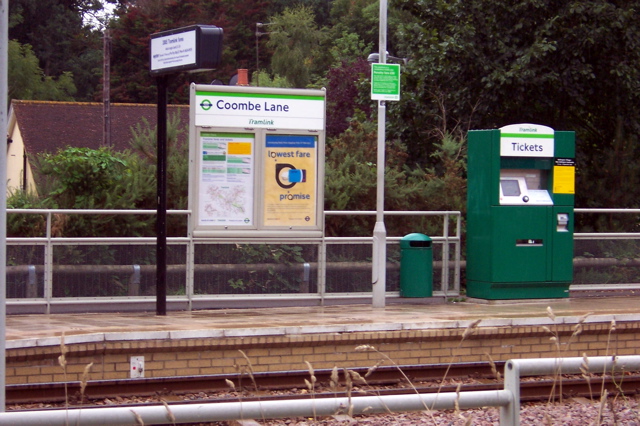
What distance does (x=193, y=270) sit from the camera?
34.0 feet

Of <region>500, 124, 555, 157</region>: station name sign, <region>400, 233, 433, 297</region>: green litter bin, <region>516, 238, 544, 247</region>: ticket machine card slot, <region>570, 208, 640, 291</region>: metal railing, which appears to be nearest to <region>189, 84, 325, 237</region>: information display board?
<region>400, 233, 433, 297</region>: green litter bin

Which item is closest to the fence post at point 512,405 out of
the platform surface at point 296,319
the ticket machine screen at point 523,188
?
the platform surface at point 296,319

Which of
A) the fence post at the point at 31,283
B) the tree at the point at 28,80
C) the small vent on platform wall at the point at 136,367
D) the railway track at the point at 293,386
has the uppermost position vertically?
the tree at the point at 28,80

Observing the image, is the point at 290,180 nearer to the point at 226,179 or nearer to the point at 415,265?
the point at 226,179

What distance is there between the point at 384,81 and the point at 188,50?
8.90 feet

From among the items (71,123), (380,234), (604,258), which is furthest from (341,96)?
(380,234)

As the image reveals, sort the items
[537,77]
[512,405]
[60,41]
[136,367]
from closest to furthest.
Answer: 1. [512,405]
2. [136,367]
3. [537,77]
4. [60,41]

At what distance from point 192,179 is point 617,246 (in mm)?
6260

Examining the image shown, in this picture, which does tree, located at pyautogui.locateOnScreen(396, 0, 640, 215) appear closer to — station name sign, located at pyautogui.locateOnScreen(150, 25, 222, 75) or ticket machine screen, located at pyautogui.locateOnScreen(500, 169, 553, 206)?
ticket machine screen, located at pyautogui.locateOnScreen(500, 169, 553, 206)

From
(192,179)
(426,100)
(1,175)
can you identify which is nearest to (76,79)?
(426,100)

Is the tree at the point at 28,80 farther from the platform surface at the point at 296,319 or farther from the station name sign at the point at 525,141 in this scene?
the station name sign at the point at 525,141

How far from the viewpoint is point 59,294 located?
9.87 m

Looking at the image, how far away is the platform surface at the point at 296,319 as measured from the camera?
8.12 metres

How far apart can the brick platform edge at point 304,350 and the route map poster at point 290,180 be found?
2.54 metres
